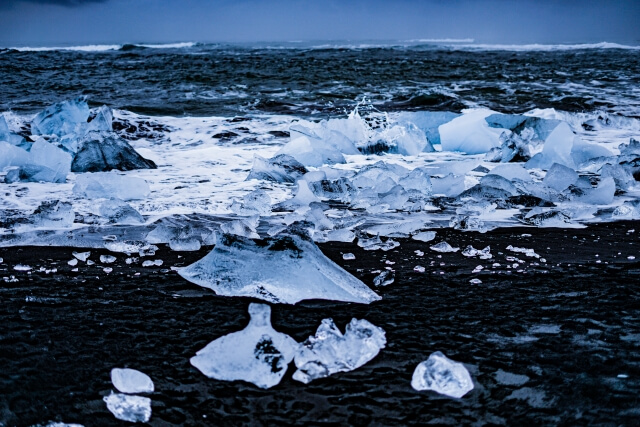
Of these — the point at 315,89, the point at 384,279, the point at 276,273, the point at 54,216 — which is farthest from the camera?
the point at 315,89

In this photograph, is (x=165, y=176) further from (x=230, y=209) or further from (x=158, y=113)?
(x=158, y=113)

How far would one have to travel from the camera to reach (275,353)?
59.5 inches

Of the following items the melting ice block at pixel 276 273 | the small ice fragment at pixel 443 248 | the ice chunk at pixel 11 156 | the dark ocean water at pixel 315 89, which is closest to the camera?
the melting ice block at pixel 276 273

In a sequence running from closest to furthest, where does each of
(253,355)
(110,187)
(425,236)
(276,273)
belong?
(253,355) < (276,273) < (425,236) < (110,187)

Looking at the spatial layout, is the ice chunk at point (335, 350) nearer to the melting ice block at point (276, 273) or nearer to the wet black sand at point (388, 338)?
the wet black sand at point (388, 338)

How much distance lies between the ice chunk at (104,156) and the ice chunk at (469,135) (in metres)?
2.29

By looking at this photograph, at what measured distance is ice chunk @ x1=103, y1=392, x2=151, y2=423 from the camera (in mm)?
1314

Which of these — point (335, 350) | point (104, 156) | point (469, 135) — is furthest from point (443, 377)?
point (469, 135)

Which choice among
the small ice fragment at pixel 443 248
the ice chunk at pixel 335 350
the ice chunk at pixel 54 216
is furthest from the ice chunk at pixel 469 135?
the ice chunk at pixel 335 350

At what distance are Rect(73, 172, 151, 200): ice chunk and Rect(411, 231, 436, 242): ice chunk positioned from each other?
5.39 ft

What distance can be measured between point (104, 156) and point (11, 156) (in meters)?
0.60

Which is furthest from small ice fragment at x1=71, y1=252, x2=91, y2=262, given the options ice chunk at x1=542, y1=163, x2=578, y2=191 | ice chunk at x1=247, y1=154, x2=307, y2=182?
ice chunk at x1=542, y1=163, x2=578, y2=191

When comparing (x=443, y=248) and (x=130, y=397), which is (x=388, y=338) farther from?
(x=443, y=248)

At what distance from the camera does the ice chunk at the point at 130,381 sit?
4.64ft
